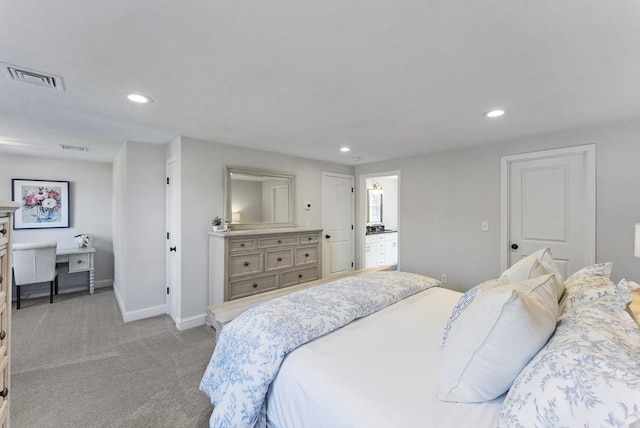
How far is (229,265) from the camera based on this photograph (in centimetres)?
316

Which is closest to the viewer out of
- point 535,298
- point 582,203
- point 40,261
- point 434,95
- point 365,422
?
point 365,422

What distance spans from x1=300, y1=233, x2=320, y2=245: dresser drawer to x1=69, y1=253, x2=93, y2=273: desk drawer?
139 inches

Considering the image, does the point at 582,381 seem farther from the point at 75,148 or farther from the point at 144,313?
the point at 75,148

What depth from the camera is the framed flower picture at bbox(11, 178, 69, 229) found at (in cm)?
427

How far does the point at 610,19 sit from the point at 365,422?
6.57ft

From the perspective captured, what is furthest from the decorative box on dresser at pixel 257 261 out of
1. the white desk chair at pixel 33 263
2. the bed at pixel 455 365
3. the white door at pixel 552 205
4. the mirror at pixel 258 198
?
the white door at pixel 552 205

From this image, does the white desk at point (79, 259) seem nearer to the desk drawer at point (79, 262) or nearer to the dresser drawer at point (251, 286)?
the desk drawer at point (79, 262)

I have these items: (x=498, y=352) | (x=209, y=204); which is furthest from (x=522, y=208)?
Result: (x=209, y=204)

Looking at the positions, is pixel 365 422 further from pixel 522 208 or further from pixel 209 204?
pixel 522 208

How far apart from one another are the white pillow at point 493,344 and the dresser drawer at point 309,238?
2.92m

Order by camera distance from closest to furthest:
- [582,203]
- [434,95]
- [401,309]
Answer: [401,309]
[434,95]
[582,203]

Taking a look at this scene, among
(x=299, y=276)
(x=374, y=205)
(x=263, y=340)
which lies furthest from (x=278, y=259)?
(x=374, y=205)

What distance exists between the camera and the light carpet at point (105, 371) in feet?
6.01

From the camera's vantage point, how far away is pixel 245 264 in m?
3.30
